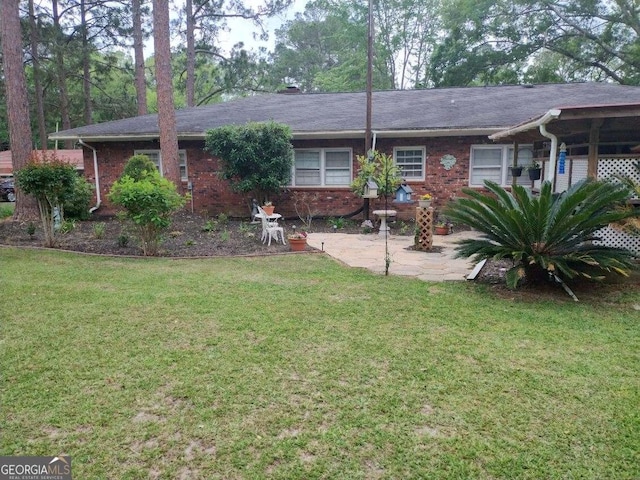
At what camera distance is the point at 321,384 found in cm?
306

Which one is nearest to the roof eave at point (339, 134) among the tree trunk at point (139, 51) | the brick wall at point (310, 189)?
the brick wall at point (310, 189)

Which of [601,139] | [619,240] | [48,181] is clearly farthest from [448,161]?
[48,181]

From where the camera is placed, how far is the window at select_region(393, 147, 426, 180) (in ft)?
40.4

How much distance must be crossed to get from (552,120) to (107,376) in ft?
19.9

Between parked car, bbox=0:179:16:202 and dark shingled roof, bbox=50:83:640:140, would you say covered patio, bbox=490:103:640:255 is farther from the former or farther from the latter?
parked car, bbox=0:179:16:202

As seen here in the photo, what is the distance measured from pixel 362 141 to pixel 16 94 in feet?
28.4

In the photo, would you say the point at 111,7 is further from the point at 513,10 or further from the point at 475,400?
the point at 475,400

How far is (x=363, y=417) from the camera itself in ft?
8.71

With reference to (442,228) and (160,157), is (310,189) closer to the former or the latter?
(442,228)

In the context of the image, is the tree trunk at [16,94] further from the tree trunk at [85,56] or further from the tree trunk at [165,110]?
the tree trunk at [85,56]

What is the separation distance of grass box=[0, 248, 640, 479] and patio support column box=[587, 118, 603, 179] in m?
1.93

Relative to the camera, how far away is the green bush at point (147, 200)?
23.5 feet

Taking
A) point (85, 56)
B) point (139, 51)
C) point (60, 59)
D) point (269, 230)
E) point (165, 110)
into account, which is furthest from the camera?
point (85, 56)

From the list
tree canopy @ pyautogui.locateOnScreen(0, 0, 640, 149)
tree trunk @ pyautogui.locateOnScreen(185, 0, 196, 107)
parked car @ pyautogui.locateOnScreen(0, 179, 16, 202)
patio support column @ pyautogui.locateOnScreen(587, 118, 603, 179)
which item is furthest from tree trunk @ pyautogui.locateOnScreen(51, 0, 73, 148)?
patio support column @ pyautogui.locateOnScreen(587, 118, 603, 179)
